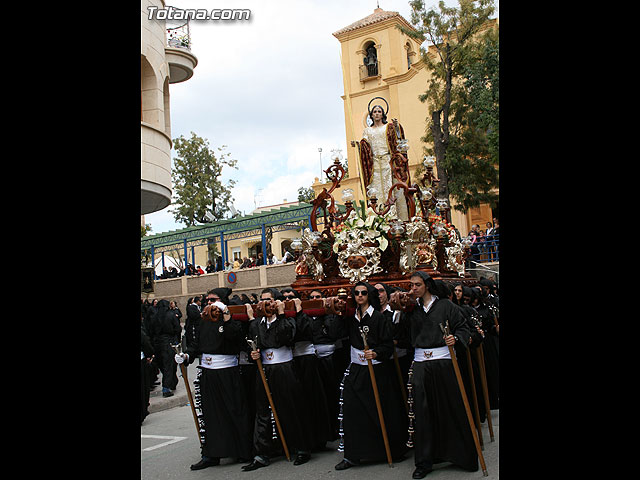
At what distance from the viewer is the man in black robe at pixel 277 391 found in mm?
6074

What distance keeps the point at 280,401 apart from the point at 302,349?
687mm

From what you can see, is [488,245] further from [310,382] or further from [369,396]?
[369,396]

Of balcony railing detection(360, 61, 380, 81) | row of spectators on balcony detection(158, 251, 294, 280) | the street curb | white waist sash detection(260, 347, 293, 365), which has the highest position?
balcony railing detection(360, 61, 380, 81)

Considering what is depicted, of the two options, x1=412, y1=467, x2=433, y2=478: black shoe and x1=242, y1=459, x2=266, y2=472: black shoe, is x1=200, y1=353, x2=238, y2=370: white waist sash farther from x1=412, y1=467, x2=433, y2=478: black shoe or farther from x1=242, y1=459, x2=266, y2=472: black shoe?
x1=412, y1=467, x2=433, y2=478: black shoe

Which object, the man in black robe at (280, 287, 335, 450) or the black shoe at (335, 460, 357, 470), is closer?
the black shoe at (335, 460, 357, 470)

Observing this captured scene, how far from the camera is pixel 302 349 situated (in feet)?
21.6

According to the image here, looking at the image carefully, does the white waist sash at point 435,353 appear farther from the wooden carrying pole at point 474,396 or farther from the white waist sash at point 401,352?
the white waist sash at point 401,352

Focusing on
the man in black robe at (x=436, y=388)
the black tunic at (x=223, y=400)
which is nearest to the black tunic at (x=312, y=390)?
the black tunic at (x=223, y=400)

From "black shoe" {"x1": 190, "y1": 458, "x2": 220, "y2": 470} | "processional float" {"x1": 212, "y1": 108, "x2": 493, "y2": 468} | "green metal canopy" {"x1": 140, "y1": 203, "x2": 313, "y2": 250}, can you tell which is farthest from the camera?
"green metal canopy" {"x1": 140, "y1": 203, "x2": 313, "y2": 250}

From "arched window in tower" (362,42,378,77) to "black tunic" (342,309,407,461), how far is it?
76.5 feet

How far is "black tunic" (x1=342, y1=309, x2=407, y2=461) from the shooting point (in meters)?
5.73

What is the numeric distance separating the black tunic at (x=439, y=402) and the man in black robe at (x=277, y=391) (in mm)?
1370

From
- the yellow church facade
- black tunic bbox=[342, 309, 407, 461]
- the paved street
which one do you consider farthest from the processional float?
the yellow church facade

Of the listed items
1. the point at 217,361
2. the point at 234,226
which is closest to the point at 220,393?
the point at 217,361
